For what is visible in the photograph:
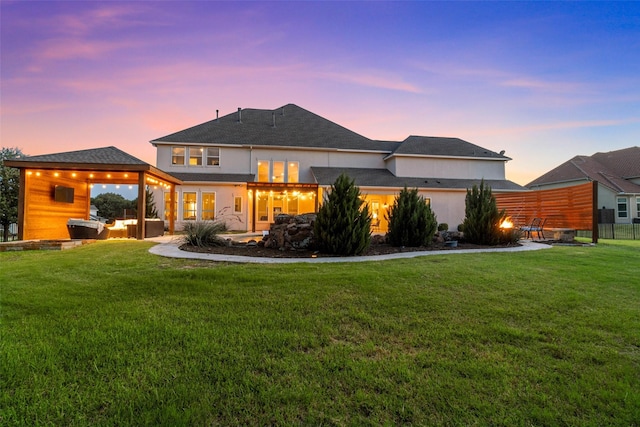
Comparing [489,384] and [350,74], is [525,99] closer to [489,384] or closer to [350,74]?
[350,74]

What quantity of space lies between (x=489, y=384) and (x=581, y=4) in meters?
13.6

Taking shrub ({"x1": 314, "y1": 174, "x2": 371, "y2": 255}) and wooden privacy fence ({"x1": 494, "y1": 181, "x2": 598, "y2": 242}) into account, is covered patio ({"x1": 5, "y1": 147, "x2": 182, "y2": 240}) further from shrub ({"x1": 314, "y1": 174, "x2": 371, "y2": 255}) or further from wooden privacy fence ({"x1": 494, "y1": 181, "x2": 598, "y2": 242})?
wooden privacy fence ({"x1": 494, "y1": 181, "x2": 598, "y2": 242})

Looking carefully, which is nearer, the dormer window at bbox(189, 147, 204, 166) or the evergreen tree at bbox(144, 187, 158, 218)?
the evergreen tree at bbox(144, 187, 158, 218)

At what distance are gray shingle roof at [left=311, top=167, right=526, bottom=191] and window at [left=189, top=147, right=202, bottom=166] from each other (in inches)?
293

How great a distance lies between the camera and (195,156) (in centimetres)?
1977

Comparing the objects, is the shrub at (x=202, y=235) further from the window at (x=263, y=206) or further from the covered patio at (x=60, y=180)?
the window at (x=263, y=206)

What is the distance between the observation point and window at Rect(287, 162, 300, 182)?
21.0 metres

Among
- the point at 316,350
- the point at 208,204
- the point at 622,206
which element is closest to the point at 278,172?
the point at 208,204

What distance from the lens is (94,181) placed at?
14.0m

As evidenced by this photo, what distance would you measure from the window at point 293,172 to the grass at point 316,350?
643 inches

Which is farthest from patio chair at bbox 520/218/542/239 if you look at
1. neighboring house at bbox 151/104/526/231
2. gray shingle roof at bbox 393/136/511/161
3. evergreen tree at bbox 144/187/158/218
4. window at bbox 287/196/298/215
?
evergreen tree at bbox 144/187/158/218

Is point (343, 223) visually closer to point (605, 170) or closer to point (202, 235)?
point (202, 235)

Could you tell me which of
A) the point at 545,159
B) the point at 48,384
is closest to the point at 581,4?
the point at 48,384

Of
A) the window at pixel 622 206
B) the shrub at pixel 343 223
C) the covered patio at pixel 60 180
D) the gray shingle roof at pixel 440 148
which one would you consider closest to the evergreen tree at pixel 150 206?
the covered patio at pixel 60 180
